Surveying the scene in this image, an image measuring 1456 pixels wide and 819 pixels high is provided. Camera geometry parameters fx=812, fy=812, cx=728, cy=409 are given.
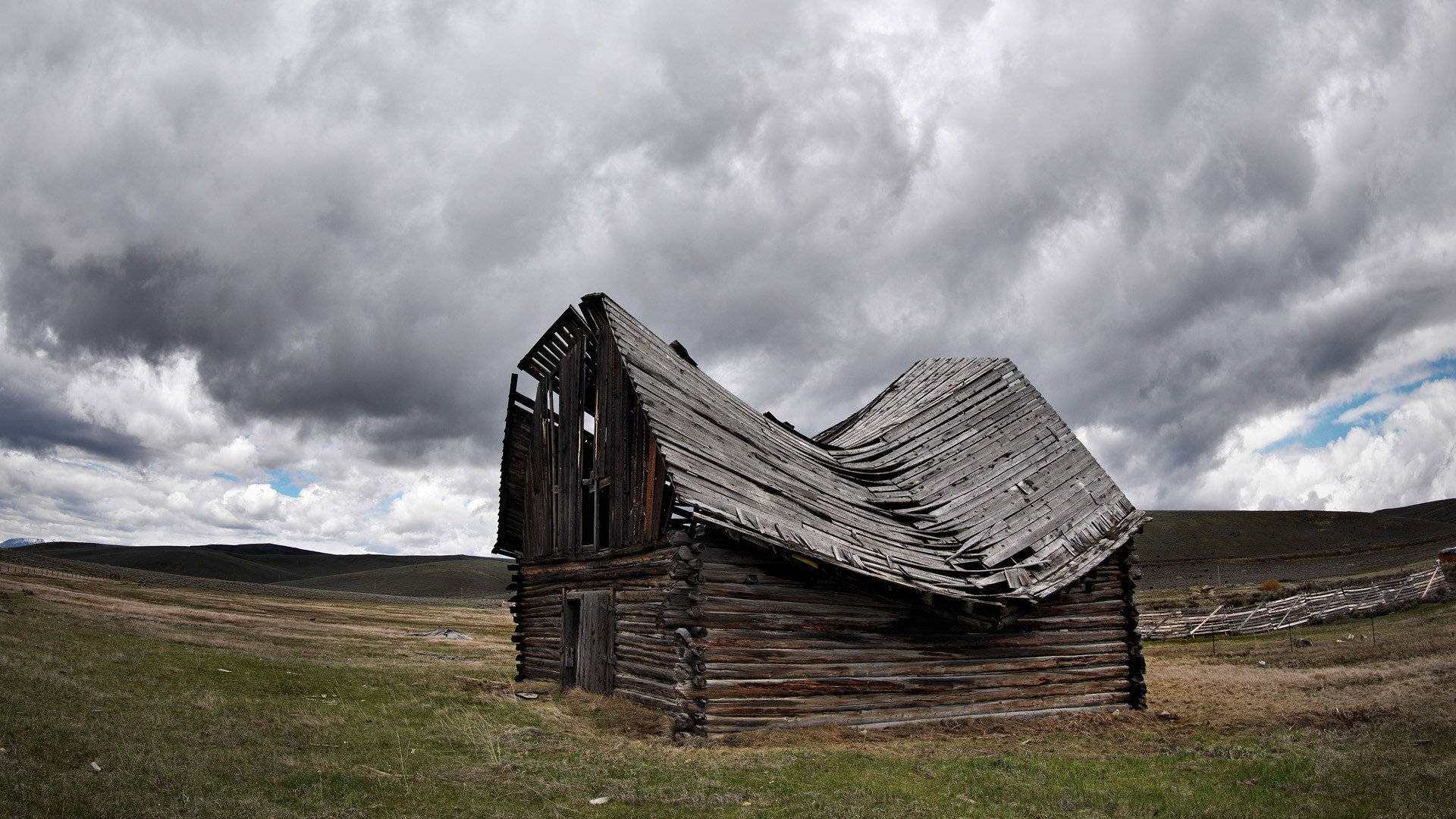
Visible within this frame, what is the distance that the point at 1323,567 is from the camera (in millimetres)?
73562

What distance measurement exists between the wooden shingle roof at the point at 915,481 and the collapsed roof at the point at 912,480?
0.13ft

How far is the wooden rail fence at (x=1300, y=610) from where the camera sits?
33.2 metres

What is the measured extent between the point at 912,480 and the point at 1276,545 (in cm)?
10459

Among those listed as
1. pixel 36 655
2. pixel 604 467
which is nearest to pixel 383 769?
pixel 604 467

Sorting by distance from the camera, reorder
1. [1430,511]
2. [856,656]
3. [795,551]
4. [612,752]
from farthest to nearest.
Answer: [1430,511], [856,656], [795,551], [612,752]

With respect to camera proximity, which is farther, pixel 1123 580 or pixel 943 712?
pixel 1123 580

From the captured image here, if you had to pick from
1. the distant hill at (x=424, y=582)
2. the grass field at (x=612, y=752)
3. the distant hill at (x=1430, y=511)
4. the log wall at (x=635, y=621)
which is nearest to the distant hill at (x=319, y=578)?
the distant hill at (x=424, y=582)

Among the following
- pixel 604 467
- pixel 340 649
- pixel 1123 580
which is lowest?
pixel 340 649

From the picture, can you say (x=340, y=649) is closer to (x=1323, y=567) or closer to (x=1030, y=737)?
(x=1030, y=737)

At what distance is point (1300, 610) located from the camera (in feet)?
118

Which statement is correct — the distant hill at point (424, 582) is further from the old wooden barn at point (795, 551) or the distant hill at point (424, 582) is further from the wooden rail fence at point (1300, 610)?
the old wooden barn at point (795, 551)

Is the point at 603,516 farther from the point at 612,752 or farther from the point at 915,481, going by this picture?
the point at 915,481

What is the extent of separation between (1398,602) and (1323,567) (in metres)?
49.7

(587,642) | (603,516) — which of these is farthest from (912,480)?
(587,642)
